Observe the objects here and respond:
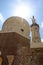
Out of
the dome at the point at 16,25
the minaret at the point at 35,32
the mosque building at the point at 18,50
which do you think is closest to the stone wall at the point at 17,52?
the mosque building at the point at 18,50

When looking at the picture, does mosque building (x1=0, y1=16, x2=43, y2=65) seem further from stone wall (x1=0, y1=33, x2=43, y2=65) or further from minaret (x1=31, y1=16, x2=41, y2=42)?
minaret (x1=31, y1=16, x2=41, y2=42)

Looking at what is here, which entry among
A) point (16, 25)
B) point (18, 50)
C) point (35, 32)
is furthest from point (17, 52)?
point (35, 32)

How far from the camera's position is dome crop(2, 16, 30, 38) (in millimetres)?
9813

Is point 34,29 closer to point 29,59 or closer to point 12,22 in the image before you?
point 12,22

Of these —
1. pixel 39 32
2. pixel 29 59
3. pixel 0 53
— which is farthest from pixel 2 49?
pixel 39 32

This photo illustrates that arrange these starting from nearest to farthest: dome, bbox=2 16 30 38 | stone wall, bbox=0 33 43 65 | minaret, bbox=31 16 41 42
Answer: stone wall, bbox=0 33 43 65, dome, bbox=2 16 30 38, minaret, bbox=31 16 41 42

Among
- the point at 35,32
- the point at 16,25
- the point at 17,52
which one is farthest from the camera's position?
the point at 35,32

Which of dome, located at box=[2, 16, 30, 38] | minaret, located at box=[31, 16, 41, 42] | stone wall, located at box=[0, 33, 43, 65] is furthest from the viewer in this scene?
minaret, located at box=[31, 16, 41, 42]

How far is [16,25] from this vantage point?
32.7 ft

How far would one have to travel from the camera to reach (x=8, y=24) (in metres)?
10.1

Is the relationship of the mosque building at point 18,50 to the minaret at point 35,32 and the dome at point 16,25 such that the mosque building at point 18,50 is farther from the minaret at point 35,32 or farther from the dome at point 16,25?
the minaret at point 35,32

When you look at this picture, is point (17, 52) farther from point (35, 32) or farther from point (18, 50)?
point (35, 32)

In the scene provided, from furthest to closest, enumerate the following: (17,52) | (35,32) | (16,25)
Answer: (35,32) < (16,25) < (17,52)

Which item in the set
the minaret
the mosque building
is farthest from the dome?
the minaret
